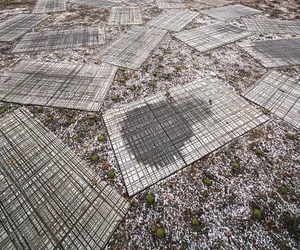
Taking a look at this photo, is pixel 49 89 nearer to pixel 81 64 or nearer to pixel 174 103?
pixel 81 64

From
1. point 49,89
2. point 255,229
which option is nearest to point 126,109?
point 49,89

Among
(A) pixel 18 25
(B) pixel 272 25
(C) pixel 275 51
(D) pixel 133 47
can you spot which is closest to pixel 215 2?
(B) pixel 272 25

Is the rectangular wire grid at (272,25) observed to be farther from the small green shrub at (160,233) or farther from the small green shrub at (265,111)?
the small green shrub at (160,233)

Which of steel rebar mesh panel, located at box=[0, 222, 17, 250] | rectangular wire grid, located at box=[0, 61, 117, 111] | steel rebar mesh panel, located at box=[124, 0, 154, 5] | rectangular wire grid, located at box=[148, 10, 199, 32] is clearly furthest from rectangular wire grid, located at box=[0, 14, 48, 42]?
steel rebar mesh panel, located at box=[0, 222, 17, 250]

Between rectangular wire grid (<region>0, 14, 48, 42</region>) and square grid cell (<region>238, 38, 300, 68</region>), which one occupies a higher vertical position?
rectangular wire grid (<region>0, 14, 48, 42</region>)

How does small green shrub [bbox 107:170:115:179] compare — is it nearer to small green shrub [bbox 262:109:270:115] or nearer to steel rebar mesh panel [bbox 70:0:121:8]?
small green shrub [bbox 262:109:270:115]
